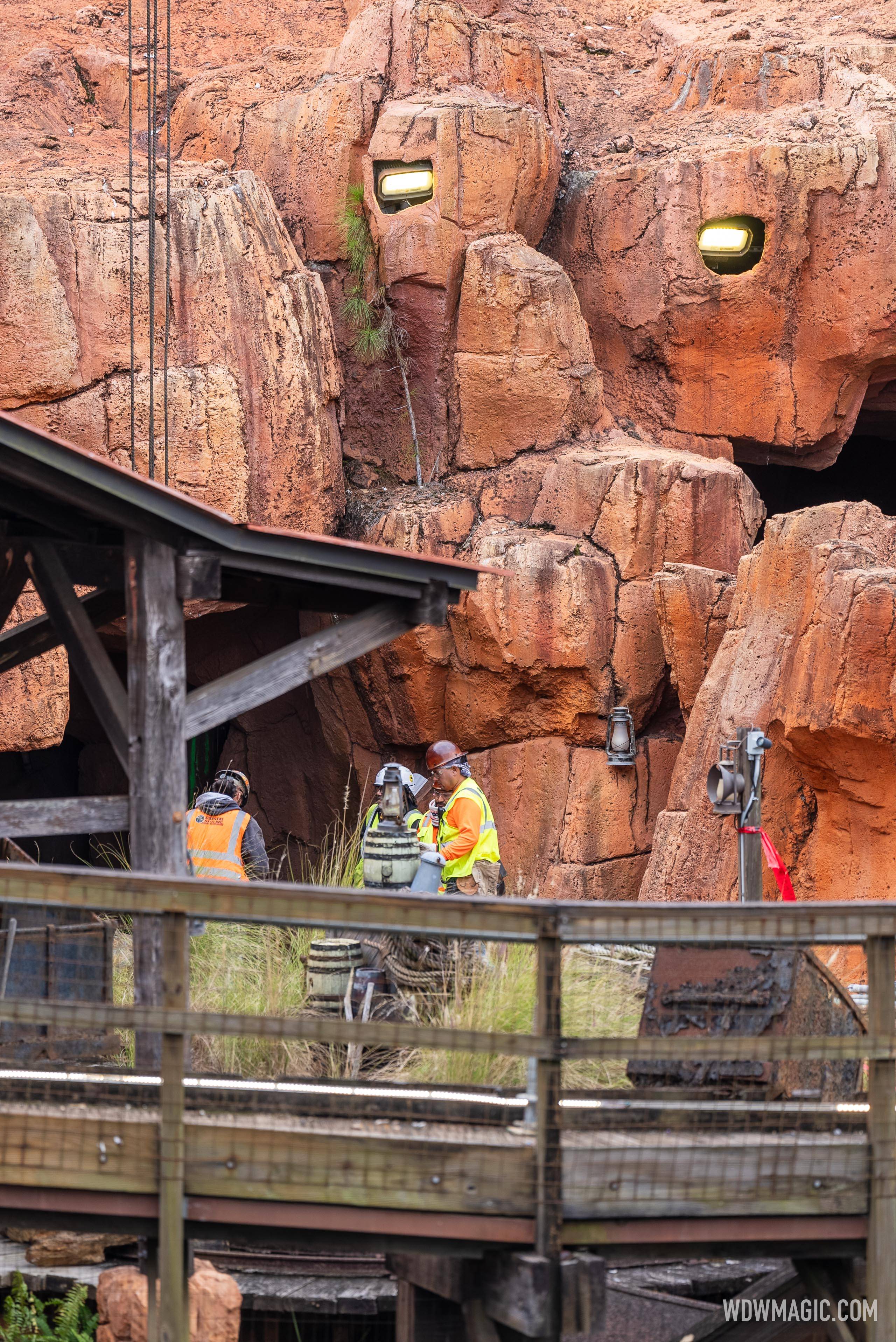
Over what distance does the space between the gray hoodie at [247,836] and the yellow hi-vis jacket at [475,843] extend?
3.28 ft

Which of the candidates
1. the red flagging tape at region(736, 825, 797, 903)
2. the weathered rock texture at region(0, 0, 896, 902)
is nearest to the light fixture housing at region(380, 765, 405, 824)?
the red flagging tape at region(736, 825, 797, 903)

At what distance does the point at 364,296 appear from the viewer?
575 inches

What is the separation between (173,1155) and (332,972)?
8.22 ft

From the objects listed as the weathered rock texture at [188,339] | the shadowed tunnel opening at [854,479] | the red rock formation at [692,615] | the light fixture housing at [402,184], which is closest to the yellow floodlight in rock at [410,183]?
the light fixture housing at [402,184]

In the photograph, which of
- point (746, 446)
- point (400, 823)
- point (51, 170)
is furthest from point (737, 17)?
point (400, 823)

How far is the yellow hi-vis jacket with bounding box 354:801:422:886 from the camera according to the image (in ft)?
24.8

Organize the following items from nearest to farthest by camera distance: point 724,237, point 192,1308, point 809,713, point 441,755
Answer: point 192,1308 < point 441,755 < point 809,713 < point 724,237

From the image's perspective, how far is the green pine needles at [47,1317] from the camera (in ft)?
18.9

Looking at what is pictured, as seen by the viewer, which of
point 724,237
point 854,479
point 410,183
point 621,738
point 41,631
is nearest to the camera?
point 41,631

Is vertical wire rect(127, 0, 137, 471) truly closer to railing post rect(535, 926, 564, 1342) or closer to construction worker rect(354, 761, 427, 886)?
construction worker rect(354, 761, 427, 886)

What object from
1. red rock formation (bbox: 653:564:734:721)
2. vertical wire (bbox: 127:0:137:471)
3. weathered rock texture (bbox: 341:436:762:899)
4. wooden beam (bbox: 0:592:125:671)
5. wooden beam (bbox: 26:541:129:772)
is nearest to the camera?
wooden beam (bbox: 26:541:129:772)

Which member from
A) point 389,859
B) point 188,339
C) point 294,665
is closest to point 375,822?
point 389,859

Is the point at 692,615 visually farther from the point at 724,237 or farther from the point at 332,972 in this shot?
the point at 332,972

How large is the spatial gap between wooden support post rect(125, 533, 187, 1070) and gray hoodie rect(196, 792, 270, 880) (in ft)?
6.34
